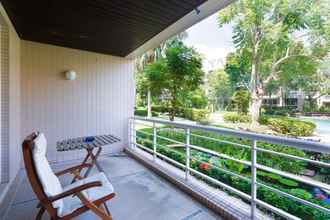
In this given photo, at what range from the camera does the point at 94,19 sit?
2541 millimetres

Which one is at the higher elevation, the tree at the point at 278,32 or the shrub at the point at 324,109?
the tree at the point at 278,32

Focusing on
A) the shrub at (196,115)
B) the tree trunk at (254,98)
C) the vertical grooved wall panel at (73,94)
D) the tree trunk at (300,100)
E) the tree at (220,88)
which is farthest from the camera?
the tree at (220,88)

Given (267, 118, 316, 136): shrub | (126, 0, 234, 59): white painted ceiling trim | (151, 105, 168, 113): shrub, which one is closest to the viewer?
(126, 0, 234, 59): white painted ceiling trim

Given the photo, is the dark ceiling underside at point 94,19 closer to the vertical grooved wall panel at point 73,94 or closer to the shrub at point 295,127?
the vertical grooved wall panel at point 73,94

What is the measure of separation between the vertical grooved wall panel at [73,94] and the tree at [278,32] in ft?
32.1

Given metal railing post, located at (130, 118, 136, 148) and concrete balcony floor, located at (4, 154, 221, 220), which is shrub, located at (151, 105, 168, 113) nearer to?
metal railing post, located at (130, 118, 136, 148)

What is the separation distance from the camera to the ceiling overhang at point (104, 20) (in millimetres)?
2156

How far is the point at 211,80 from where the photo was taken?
2031 cm

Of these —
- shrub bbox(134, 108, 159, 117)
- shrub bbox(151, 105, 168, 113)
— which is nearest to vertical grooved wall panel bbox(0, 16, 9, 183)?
shrub bbox(151, 105, 168, 113)

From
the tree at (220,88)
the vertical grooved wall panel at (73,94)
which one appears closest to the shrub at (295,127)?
the tree at (220,88)

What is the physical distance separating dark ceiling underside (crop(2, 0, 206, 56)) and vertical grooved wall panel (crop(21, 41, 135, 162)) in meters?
0.36

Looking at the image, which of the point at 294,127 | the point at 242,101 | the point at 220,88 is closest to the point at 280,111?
the point at 242,101

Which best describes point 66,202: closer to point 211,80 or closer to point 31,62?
point 31,62

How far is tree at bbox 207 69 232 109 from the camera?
18531 mm
